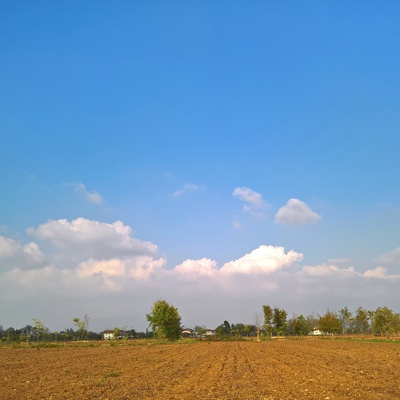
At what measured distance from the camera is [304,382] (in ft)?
59.9

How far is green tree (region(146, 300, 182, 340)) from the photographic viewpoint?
95438mm

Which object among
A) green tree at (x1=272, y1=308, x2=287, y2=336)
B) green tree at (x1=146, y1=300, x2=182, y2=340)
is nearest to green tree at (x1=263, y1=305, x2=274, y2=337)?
green tree at (x1=272, y1=308, x2=287, y2=336)

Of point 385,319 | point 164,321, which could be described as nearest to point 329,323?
point 385,319

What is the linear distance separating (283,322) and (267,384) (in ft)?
329

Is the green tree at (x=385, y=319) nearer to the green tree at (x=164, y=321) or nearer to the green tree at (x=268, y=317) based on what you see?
the green tree at (x=268, y=317)

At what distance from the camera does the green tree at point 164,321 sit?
313 ft

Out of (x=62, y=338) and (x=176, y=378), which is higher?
(x=176, y=378)

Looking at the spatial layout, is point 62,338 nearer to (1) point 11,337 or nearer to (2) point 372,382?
(1) point 11,337

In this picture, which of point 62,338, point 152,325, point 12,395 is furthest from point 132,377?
point 62,338

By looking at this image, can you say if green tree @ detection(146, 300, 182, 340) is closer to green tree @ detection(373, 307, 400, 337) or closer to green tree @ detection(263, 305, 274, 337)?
green tree @ detection(263, 305, 274, 337)

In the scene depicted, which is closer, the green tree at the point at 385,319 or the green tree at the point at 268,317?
the green tree at the point at 385,319

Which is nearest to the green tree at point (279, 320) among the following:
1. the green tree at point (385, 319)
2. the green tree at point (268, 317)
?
the green tree at point (268, 317)

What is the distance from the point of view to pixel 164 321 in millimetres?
95312

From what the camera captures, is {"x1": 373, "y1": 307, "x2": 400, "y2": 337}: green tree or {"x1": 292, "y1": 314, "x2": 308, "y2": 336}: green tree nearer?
{"x1": 373, "y1": 307, "x2": 400, "y2": 337}: green tree
